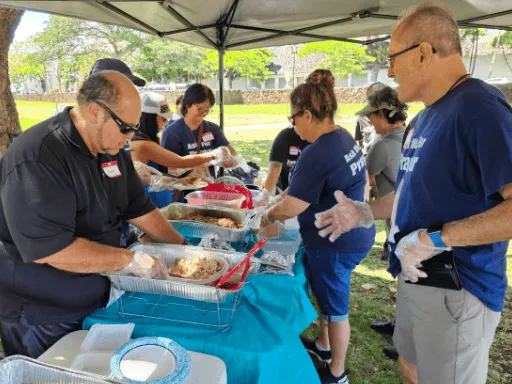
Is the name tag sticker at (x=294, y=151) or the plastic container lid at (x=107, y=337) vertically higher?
the name tag sticker at (x=294, y=151)

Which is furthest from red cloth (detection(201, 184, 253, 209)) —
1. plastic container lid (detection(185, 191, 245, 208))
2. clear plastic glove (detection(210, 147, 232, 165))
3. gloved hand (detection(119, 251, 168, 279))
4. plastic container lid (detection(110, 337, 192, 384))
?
plastic container lid (detection(110, 337, 192, 384))

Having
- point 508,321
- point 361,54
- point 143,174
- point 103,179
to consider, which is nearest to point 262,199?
point 143,174

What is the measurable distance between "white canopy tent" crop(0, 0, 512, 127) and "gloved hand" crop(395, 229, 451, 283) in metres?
2.67

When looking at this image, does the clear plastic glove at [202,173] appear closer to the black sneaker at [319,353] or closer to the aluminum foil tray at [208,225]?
the aluminum foil tray at [208,225]

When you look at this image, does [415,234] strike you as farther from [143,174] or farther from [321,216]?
[143,174]

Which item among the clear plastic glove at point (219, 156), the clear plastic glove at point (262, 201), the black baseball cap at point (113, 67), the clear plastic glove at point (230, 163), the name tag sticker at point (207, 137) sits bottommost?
the clear plastic glove at point (262, 201)

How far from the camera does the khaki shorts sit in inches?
51.9

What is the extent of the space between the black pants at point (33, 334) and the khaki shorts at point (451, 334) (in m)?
1.36

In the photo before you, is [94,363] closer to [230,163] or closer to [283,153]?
[230,163]

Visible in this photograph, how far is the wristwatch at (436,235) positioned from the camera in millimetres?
1209

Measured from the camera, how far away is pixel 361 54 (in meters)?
19.7

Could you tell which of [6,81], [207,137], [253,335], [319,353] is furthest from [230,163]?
[6,81]

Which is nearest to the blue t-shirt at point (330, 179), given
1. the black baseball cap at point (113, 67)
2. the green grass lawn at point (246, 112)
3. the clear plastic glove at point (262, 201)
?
the clear plastic glove at point (262, 201)

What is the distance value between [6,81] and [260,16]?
2.86 meters
